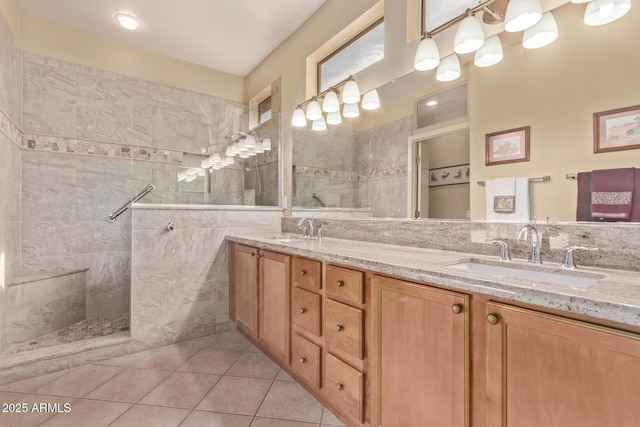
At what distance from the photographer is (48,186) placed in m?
2.71

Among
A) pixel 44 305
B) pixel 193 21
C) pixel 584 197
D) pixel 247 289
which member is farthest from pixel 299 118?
pixel 44 305

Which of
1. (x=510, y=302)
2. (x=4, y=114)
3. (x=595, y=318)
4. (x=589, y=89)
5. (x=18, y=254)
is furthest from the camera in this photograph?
(x=18, y=254)

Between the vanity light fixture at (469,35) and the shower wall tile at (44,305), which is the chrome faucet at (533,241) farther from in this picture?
the shower wall tile at (44,305)

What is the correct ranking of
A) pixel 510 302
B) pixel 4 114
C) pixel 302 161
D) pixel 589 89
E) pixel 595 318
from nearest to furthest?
pixel 595 318 → pixel 510 302 → pixel 589 89 → pixel 4 114 → pixel 302 161

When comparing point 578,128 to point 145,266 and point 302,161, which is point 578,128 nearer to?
point 302,161

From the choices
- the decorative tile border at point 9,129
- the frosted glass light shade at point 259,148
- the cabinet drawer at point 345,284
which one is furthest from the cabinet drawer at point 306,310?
the decorative tile border at point 9,129

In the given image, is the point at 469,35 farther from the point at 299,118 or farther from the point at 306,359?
the point at 306,359

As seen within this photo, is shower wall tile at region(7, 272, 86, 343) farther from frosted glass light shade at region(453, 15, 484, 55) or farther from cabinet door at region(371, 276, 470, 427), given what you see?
frosted glass light shade at region(453, 15, 484, 55)

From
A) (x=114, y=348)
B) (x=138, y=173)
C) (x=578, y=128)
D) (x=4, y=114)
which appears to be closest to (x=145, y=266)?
(x=114, y=348)

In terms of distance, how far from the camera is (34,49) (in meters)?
2.66

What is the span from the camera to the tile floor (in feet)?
5.02

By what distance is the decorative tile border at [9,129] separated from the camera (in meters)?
2.07

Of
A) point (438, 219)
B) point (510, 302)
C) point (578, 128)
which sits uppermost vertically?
point (578, 128)

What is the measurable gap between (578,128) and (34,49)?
156 inches
